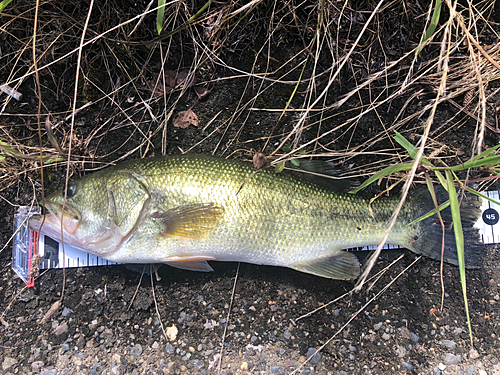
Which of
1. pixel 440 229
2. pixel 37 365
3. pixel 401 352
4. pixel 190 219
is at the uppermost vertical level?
pixel 190 219

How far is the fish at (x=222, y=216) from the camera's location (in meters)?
2.10

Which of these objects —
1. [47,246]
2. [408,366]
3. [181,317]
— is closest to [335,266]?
[408,366]

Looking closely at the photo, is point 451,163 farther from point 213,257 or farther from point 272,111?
point 213,257

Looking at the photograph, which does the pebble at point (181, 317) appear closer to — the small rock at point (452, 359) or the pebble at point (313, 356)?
the pebble at point (313, 356)

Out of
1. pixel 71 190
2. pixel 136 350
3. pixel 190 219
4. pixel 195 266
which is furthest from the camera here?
pixel 136 350

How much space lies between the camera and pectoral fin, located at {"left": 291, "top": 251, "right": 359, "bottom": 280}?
2262 mm

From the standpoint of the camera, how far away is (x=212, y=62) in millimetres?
2420

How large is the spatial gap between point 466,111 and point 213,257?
2.22 metres

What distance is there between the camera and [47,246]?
243cm

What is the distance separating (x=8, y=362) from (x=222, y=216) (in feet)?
6.61

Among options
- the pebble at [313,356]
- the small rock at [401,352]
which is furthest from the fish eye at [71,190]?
the small rock at [401,352]

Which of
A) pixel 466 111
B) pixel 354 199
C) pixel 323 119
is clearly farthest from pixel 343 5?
pixel 354 199

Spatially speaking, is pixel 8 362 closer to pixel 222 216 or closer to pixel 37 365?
pixel 37 365

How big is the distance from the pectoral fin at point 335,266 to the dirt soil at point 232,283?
22 centimetres
